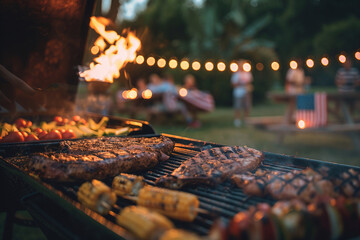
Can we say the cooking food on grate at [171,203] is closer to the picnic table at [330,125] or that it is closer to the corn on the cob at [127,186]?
the corn on the cob at [127,186]

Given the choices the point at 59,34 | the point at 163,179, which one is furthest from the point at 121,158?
the point at 59,34

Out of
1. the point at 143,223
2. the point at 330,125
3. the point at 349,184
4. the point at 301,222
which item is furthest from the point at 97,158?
the point at 330,125

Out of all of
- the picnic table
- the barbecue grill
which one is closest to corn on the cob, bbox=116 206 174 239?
the barbecue grill

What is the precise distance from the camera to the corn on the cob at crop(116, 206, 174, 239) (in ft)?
4.13

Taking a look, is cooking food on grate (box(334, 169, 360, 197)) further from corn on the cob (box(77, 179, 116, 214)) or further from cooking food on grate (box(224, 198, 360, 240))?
corn on the cob (box(77, 179, 116, 214))

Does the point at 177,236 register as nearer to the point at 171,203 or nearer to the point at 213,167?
the point at 171,203

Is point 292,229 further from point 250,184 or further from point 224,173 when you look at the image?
point 224,173

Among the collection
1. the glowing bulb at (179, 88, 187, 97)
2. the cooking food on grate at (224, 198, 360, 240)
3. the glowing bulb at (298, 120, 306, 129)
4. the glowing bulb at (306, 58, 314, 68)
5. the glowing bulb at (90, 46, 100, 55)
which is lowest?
the cooking food on grate at (224, 198, 360, 240)

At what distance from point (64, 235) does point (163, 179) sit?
0.77 m

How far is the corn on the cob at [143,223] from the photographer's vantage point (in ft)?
4.13

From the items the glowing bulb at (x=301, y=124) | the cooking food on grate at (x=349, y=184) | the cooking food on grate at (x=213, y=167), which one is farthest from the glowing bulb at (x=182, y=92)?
the cooking food on grate at (x=349, y=184)

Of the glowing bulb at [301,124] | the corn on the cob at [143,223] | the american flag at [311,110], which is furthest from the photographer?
the glowing bulb at [301,124]

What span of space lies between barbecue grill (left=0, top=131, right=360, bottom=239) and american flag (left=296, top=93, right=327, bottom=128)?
6.06m

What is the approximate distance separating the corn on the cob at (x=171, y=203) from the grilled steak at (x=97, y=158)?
0.67m
